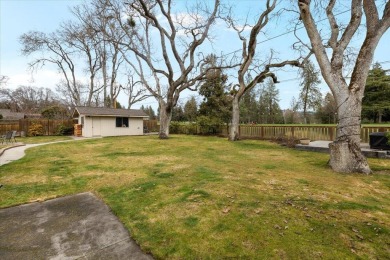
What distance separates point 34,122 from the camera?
20047mm

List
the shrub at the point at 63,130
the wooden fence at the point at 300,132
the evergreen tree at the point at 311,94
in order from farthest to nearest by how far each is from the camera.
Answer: the evergreen tree at the point at 311,94 < the shrub at the point at 63,130 < the wooden fence at the point at 300,132

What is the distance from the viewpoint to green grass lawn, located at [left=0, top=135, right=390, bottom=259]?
2.37m

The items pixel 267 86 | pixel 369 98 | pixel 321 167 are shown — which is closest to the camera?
pixel 321 167

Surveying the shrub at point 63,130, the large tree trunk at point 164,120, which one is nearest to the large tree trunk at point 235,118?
the large tree trunk at point 164,120

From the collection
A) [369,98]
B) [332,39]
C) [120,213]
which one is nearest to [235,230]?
[120,213]

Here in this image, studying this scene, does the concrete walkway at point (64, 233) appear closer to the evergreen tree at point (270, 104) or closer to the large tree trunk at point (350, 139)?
the large tree trunk at point (350, 139)

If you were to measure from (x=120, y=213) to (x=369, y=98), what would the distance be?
39.5 m

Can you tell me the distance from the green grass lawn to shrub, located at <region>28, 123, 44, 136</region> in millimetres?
16450

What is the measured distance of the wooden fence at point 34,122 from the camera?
61.8 ft

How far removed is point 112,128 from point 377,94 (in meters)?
36.1

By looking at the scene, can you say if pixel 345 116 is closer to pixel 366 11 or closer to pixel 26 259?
pixel 366 11

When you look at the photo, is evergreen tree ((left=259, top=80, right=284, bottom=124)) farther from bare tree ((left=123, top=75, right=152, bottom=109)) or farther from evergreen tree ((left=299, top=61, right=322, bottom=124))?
bare tree ((left=123, top=75, right=152, bottom=109))

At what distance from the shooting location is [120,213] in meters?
3.31

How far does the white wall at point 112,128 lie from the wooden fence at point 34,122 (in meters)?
3.44
